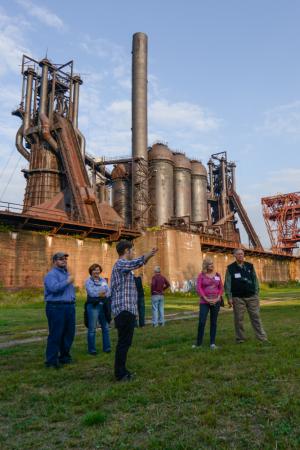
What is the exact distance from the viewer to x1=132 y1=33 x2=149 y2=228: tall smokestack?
4050 cm

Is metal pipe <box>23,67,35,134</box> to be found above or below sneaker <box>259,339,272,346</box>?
above

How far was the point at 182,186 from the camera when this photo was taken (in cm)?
4697

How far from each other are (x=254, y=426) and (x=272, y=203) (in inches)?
2585

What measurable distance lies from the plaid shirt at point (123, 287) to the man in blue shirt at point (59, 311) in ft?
4.76

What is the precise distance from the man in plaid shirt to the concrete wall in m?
18.9

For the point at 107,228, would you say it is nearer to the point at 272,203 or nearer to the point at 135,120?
the point at 135,120

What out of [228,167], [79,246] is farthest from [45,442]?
[228,167]

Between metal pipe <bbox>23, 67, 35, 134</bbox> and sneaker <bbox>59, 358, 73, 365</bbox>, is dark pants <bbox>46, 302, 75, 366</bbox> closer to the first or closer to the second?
sneaker <bbox>59, 358, 73, 365</bbox>

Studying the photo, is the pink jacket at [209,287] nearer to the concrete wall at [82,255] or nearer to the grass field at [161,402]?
the grass field at [161,402]

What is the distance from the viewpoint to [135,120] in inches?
1662

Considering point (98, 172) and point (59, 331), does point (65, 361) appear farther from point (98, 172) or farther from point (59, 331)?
point (98, 172)

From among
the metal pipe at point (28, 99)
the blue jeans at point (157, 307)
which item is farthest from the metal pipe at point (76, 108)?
the blue jeans at point (157, 307)

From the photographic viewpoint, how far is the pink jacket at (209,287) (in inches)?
306

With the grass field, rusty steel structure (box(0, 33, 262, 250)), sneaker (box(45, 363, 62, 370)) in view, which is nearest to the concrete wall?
rusty steel structure (box(0, 33, 262, 250))
